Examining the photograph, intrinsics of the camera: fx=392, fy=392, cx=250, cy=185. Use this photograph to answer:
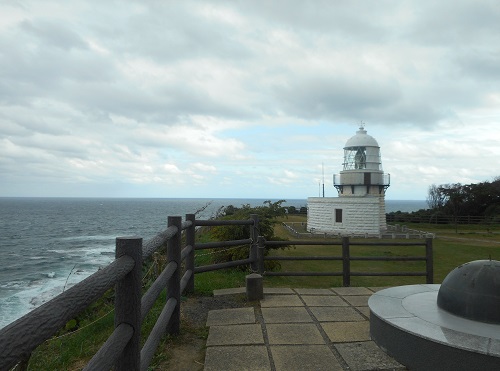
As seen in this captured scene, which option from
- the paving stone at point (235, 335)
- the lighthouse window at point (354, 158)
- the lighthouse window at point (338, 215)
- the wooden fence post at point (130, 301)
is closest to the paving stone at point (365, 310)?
the paving stone at point (235, 335)

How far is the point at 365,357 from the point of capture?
3.45m

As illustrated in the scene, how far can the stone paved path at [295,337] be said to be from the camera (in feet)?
10.9

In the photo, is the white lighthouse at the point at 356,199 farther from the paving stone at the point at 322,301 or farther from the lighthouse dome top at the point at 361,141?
the paving stone at the point at 322,301

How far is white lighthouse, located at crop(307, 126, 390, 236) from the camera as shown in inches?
1143

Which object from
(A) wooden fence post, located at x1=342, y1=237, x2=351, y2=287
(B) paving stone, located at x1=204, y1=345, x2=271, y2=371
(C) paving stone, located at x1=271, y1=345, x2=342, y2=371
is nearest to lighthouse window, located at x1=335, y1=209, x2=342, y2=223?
(A) wooden fence post, located at x1=342, y1=237, x2=351, y2=287

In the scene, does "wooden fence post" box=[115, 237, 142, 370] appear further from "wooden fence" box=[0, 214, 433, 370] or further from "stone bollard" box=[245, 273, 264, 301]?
"stone bollard" box=[245, 273, 264, 301]

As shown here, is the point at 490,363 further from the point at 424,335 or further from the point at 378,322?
the point at 378,322

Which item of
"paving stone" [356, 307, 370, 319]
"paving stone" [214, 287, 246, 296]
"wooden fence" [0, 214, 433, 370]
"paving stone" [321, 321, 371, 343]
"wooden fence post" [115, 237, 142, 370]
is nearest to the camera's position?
"wooden fence" [0, 214, 433, 370]

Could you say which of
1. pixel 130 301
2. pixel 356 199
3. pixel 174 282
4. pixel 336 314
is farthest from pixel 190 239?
pixel 356 199

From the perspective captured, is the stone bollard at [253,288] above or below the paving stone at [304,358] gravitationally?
above

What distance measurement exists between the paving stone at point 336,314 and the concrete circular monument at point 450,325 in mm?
493

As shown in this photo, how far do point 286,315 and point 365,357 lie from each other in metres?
1.34

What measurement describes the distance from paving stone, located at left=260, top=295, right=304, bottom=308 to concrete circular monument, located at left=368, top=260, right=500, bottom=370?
1244mm

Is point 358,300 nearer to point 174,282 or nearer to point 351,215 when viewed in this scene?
point 174,282
